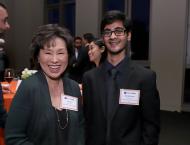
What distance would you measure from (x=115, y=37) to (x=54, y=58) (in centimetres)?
44

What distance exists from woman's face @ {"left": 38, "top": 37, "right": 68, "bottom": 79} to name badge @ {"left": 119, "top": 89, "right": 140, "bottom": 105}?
430 mm

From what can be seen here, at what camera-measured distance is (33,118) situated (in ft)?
4.39

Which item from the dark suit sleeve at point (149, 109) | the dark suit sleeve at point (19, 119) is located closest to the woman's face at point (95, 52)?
the dark suit sleeve at point (149, 109)

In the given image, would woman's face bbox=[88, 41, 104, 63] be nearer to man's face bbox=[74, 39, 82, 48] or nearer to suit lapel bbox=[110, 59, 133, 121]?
suit lapel bbox=[110, 59, 133, 121]

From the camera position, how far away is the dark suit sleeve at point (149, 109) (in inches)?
67.4

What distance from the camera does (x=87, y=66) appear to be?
5305 mm

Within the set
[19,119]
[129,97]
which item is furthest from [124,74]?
[19,119]

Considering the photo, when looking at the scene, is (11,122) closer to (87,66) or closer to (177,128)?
(87,66)

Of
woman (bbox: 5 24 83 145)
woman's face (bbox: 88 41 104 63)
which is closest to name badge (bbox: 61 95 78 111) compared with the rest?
woman (bbox: 5 24 83 145)

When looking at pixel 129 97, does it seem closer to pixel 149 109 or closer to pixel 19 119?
pixel 149 109

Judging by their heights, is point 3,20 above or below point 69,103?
above

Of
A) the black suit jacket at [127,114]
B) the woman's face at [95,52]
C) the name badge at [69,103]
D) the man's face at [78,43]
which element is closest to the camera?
the name badge at [69,103]

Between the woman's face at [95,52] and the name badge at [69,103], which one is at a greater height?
the woman's face at [95,52]

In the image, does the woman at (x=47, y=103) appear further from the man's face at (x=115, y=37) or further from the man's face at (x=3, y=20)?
the man's face at (x=3, y=20)
